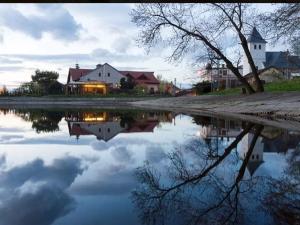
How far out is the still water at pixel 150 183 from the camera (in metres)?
3.33

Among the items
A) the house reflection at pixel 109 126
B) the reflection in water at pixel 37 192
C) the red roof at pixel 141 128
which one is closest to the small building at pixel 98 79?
the house reflection at pixel 109 126

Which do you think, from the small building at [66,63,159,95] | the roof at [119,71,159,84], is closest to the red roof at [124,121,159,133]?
the small building at [66,63,159,95]

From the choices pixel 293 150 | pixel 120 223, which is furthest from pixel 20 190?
pixel 293 150

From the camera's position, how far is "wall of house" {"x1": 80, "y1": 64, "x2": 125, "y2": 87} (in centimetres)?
8581

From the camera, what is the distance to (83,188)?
431cm

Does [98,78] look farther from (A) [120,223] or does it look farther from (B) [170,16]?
(A) [120,223]

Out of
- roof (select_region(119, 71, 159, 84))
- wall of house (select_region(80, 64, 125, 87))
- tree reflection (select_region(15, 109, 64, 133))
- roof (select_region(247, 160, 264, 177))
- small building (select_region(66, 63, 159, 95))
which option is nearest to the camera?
roof (select_region(247, 160, 264, 177))

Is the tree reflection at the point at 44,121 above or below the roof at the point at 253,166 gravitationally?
below

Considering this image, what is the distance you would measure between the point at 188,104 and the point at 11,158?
73.5ft

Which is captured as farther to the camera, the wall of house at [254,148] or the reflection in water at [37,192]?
the wall of house at [254,148]

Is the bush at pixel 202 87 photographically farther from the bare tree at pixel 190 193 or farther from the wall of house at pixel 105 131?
the bare tree at pixel 190 193

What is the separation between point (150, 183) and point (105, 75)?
275 feet

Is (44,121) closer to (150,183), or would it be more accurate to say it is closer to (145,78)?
(150,183)

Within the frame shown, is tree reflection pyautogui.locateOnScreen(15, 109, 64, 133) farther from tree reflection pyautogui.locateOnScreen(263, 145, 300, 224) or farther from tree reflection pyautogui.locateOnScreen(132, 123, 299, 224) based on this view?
tree reflection pyautogui.locateOnScreen(263, 145, 300, 224)
